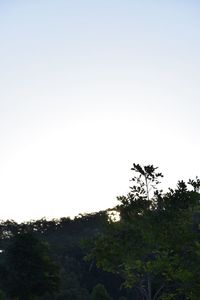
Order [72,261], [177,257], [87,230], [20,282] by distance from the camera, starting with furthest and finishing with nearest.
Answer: [87,230] → [72,261] → [20,282] → [177,257]

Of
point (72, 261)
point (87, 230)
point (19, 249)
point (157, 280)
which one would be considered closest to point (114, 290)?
point (72, 261)

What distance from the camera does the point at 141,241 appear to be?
15.8m

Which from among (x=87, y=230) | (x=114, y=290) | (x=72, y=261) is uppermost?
(x=87, y=230)

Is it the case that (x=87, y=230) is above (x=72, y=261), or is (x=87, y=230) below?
above

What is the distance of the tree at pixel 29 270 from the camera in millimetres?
37938

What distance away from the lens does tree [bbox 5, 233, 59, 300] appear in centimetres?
3794

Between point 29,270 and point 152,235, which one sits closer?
point 152,235

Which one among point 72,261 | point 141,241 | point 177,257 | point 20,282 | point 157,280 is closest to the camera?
point 177,257

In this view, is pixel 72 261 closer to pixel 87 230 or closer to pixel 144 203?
pixel 87 230

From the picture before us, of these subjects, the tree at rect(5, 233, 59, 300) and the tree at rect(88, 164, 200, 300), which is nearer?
the tree at rect(88, 164, 200, 300)

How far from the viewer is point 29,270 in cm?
3853

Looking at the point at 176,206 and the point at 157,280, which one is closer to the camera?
the point at 176,206

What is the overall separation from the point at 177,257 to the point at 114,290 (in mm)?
Answer: 56790

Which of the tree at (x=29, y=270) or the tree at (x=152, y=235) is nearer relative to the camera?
the tree at (x=152, y=235)
